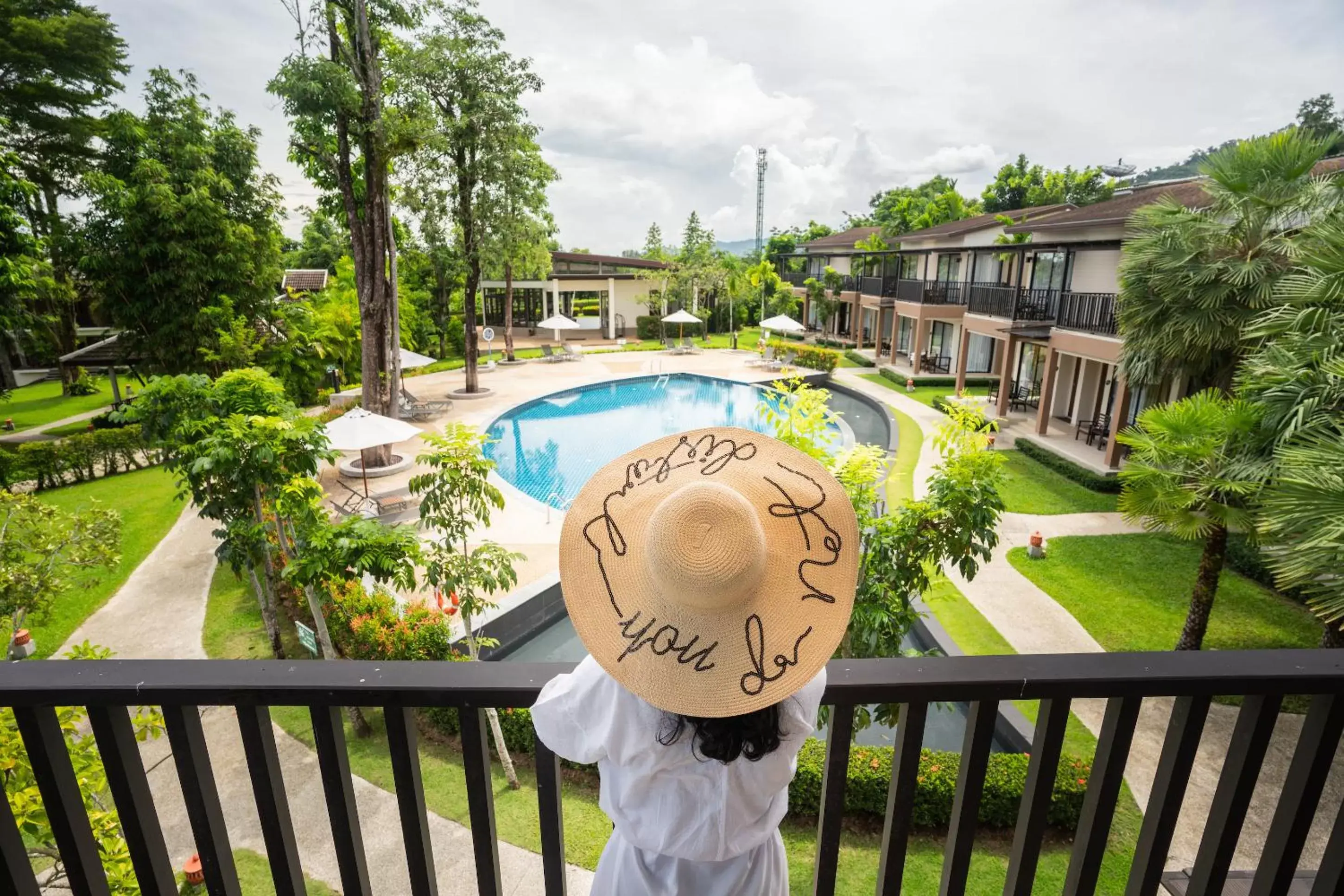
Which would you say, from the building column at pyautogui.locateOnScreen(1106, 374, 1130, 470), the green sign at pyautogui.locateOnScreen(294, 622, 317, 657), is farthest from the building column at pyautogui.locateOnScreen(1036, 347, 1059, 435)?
the green sign at pyautogui.locateOnScreen(294, 622, 317, 657)

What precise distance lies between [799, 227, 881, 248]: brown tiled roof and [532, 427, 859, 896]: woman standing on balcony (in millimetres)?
39903

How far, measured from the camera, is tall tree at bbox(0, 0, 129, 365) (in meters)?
19.0

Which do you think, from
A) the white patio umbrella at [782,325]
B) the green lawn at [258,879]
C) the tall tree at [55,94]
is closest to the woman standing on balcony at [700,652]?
the green lawn at [258,879]

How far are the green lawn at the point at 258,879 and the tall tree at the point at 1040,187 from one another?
157 feet

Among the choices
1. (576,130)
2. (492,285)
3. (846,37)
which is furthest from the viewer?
(492,285)

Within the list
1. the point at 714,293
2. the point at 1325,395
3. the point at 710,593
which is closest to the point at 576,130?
the point at 714,293

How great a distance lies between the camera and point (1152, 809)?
1477 millimetres

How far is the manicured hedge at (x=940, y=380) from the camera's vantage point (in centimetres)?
2491

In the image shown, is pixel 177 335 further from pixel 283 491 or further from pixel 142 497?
pixel 283 491

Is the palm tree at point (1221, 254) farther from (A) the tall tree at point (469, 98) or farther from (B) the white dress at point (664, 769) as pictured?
(A) the tall tree at point (469, 98)

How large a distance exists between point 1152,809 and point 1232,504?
291 inches

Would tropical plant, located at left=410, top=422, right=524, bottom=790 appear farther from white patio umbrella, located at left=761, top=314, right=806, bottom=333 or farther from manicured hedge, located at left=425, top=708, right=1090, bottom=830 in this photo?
white patio umbrella, located at left=761, top=314, right=806, bottom=333

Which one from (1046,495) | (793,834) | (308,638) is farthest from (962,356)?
(308,638)

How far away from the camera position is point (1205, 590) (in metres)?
7.64
